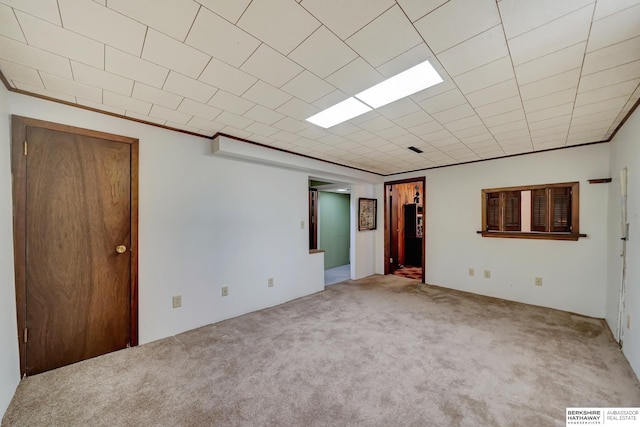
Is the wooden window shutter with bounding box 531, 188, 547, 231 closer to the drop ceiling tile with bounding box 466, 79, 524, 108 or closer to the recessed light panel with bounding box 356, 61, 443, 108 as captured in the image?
the drop ceiling tile with bounding box 466, 79, 524, 108

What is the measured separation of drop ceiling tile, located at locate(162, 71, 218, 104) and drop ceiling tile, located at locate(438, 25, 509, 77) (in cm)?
168

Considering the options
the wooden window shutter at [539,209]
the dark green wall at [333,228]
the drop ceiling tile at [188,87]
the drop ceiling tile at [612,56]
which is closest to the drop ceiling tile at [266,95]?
the drop ceiling tile at [188,87]

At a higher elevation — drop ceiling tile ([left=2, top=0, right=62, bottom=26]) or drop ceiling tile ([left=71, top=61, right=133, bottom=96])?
drop ceiling tile ([left=2, top=0, right=62, bottom=26])

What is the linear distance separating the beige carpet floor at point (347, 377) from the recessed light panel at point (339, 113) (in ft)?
7.48

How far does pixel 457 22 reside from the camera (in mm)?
1277

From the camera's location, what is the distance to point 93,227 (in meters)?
2.31

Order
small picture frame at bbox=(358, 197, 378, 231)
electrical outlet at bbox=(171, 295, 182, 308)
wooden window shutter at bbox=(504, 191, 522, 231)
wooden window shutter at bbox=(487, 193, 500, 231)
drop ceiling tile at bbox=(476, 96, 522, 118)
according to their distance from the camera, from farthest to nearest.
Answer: small picture frame at bbox=(358, 197, 378, 231) → wooden window shutter at bbox=(487, 193, 500, 231) → wooden window shutter at bbox=(504, 191, 522, 231) → electrical outlet at bbox=(171, 295, 182, 308) → drop ceiling tile at bbox=(476, 96, 522, 118)

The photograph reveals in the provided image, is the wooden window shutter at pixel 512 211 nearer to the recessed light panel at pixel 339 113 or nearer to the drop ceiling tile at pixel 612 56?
the drop ceiling tile at pixel 612 56

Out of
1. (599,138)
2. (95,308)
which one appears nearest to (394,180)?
(599,138)

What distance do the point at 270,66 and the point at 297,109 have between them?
637 millimetres

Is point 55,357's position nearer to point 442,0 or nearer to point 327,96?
point 327,96

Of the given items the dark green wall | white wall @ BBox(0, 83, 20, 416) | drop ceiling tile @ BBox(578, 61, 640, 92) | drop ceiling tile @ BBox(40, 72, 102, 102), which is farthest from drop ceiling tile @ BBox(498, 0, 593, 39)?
the dark green wall

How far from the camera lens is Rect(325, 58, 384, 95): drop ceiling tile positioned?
1.65 m

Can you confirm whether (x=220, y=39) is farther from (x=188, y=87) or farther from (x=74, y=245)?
(x=74, y=245)
